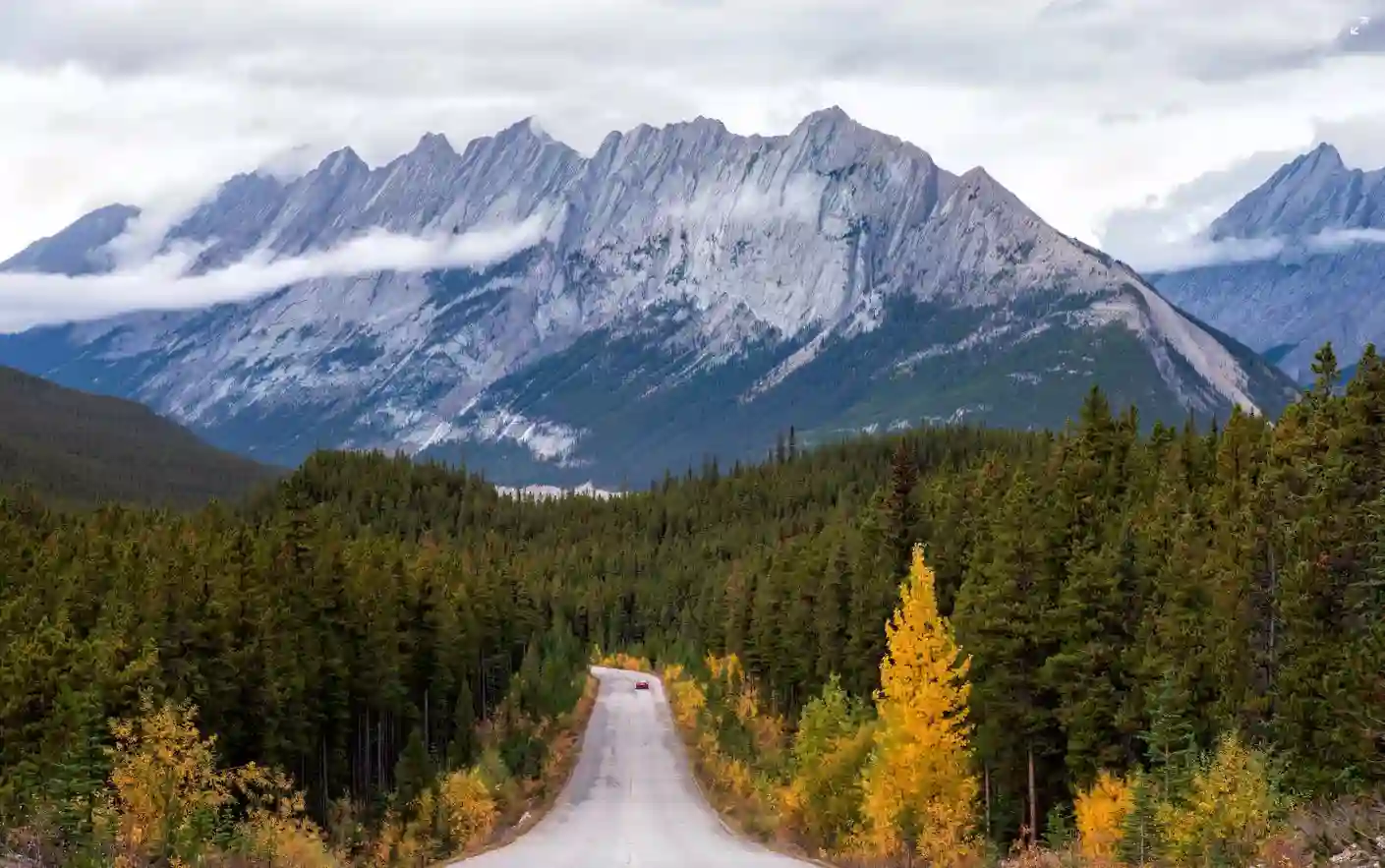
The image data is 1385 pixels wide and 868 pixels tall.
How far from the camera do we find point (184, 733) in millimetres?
48469

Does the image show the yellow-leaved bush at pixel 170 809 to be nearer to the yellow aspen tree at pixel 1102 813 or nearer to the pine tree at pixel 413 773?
the yellow aspen tree at pixel 1102 813

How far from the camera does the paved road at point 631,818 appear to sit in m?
50.2

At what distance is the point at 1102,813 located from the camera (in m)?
51.4

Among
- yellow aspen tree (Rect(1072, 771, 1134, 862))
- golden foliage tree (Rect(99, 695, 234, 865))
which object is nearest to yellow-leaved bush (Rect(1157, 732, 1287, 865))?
yellow aspen tree (Rect(1072, 771, 1134, 862))

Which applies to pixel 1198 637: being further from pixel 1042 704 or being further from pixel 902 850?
pixel 902 850

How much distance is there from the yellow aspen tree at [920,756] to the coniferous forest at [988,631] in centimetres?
440

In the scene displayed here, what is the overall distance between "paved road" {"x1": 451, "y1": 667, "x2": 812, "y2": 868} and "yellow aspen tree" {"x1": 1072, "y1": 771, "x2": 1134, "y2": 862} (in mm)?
9169

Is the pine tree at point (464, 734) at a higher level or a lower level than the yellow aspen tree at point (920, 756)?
lower

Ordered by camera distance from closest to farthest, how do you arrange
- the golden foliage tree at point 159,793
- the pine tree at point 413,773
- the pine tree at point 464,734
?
1. the golden foliage tree at point 159,793
2. the pine tree at point 413,773
3. the pine tree at point 464,734

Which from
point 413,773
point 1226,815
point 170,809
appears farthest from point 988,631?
point 413,773

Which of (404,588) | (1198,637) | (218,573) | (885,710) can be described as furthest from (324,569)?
(1198,637)

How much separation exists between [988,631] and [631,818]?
57.3ft

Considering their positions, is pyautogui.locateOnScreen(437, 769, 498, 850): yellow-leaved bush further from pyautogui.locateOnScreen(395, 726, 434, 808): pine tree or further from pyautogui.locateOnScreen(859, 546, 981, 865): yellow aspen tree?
pyautogui.locateOnScreen(859, 546, 981, 865): yellow aspen tree

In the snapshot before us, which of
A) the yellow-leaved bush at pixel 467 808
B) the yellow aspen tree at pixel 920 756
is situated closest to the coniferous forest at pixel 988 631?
the yellow aspen tree at pixel 920 756
